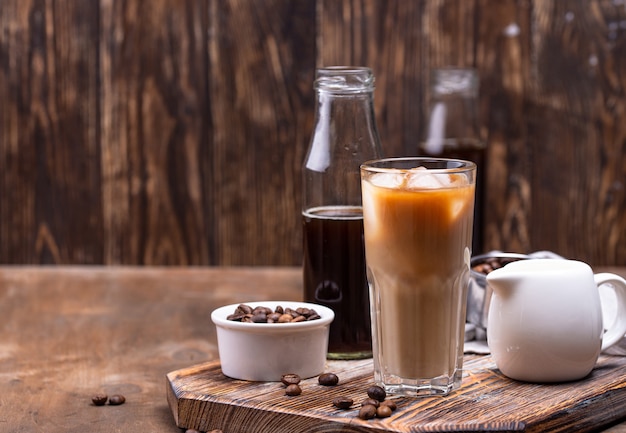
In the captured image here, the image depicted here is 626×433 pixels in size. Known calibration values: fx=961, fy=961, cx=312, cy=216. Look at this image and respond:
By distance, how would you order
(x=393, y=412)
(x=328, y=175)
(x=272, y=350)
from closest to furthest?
1. (x=393, y=412)
2. (x=272, y=350)
3. (x=328, y=175)

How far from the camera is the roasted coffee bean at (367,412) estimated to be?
0.96 metres

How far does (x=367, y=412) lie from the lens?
0.96 m

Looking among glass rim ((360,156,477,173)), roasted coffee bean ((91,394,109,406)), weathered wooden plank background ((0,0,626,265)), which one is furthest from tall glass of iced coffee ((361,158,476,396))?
weathered wooden plank background ((0,0,626,265))

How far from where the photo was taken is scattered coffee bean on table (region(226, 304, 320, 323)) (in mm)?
1128

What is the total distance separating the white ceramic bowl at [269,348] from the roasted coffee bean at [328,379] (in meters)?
0.04

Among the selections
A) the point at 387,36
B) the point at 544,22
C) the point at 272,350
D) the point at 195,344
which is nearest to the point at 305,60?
the point at 387,36

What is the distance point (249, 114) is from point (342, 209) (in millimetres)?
857

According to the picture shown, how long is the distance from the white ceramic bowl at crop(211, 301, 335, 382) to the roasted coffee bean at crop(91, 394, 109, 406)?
0.49ft

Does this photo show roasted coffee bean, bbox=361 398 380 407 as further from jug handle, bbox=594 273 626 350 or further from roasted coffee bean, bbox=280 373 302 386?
jug handle, bbox=594 273 626 350

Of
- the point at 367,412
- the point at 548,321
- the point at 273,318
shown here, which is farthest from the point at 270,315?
the point at 548,321

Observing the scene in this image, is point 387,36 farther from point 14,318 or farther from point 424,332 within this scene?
point 424,332

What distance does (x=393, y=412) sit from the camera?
3.25 feet

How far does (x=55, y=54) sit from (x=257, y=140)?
18.6 inches

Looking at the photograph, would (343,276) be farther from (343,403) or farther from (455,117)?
(455,117)
